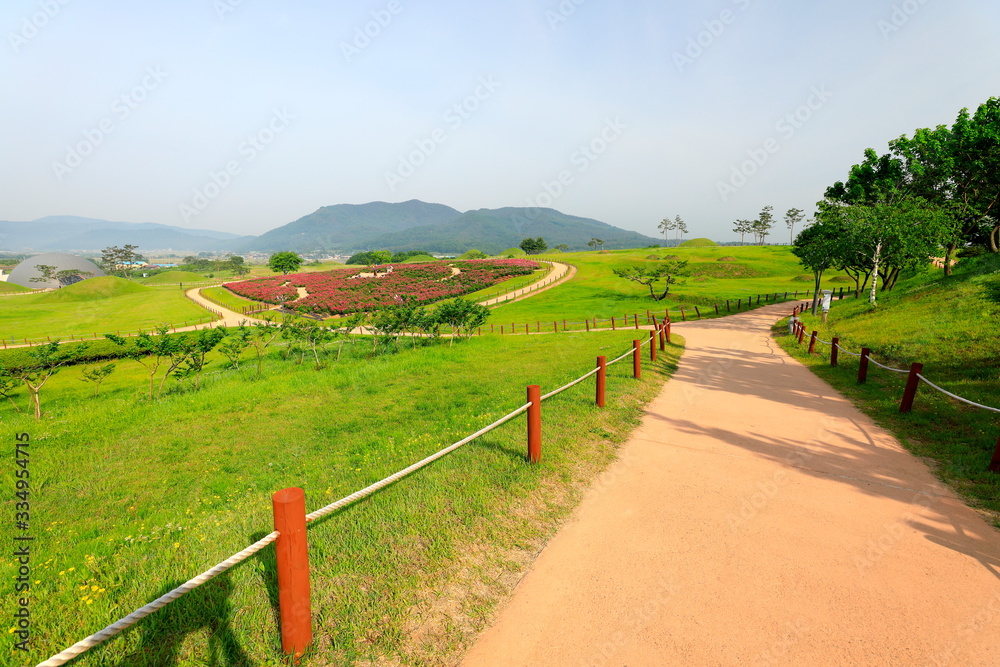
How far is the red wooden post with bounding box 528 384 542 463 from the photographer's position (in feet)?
19.5

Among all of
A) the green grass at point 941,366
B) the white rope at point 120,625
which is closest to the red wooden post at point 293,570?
the white rope at point 120,625

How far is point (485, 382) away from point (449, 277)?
2147 inches

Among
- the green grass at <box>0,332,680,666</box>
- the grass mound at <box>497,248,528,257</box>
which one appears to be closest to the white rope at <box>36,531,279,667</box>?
the green grass at <box>0,332,680,666</box>

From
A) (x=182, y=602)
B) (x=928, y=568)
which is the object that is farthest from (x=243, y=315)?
(x=928, y=568)

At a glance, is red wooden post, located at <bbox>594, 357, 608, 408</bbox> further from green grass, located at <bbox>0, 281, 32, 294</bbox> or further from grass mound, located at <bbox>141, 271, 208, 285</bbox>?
grass mound, located at <bbox>141, 271, 208, 285</bbox>

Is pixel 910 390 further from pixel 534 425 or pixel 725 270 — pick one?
pixel 725 270

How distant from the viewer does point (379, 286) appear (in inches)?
2315

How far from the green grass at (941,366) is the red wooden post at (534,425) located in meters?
5.47

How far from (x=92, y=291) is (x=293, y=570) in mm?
92989

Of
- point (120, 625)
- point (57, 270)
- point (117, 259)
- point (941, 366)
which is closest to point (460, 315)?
point (941, 366)

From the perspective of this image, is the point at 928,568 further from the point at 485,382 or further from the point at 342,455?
the point at 485,382

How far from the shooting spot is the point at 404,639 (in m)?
3.23

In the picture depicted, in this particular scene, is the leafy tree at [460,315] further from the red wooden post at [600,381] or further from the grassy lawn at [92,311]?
the grassy lawn at [92,311]

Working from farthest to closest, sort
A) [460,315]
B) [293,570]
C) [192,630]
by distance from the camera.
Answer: [460,315] → [192,630] → [293,570]
